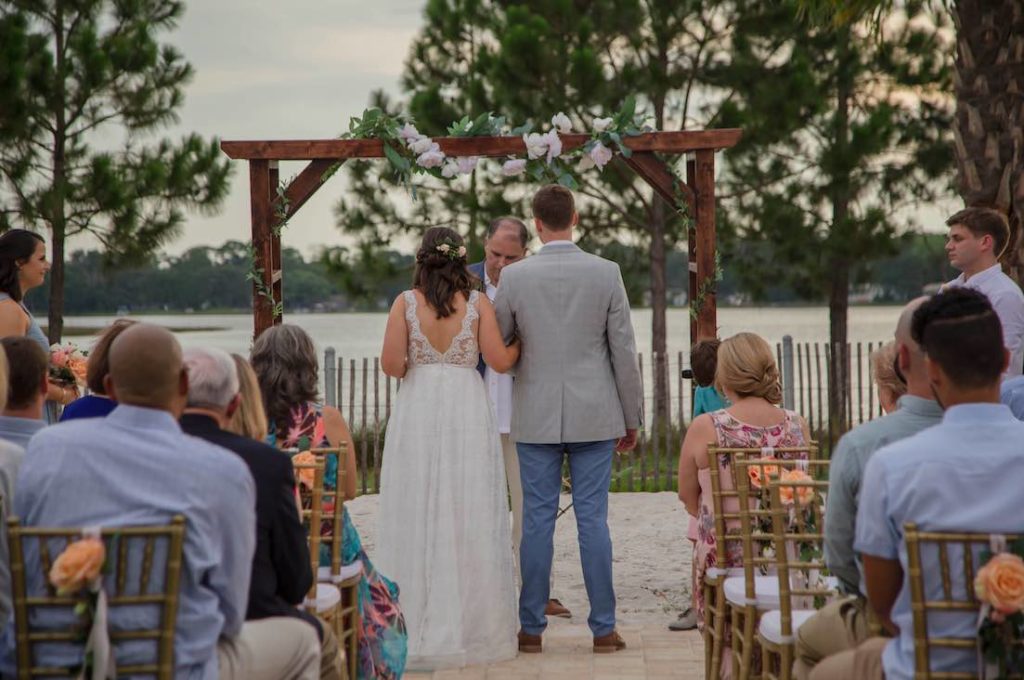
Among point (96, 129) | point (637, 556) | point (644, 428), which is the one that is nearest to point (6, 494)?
point (637, 556)

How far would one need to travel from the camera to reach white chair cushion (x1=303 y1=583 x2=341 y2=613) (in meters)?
4.05

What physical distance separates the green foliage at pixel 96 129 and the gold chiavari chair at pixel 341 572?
12.3 meters

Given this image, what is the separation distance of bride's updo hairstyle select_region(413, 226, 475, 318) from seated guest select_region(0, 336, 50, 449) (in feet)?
6.17

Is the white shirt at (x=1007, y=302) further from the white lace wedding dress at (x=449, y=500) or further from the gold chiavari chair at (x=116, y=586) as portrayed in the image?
the gold chiavari chair at (x=116, y=586)

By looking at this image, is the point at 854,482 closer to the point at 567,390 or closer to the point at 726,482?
the point at 726,482

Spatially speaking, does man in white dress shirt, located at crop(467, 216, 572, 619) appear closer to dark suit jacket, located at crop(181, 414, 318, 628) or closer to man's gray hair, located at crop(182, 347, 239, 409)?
dark suit jacket, located at crop(181, 414, 318, 628)

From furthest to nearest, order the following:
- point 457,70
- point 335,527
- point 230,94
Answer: point 457,70 < point 230,94 < point 335,527

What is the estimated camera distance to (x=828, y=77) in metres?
18.0

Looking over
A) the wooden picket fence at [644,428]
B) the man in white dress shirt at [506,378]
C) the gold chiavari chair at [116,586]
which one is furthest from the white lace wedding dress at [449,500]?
the wooden picket fence at [644,428]

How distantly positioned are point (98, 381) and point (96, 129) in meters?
13.3

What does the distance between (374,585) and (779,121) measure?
13.8 meters

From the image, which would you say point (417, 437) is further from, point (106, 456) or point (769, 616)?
point (106, 456)

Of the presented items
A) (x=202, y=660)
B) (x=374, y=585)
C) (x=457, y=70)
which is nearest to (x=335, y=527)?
(x=374, y=585)

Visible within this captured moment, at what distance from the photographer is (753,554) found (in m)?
4.16
